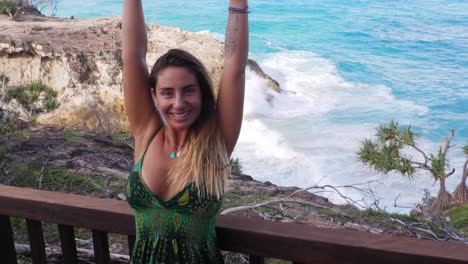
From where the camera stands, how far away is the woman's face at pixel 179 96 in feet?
4.73

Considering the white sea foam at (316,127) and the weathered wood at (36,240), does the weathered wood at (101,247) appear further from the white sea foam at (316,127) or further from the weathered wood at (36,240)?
the white sea foam at (316,127)

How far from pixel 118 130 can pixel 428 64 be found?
14.0m

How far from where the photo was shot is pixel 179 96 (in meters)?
1.44

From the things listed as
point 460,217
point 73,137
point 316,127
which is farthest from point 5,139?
point 316,127

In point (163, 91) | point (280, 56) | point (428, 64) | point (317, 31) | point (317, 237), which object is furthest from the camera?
point (317, 31)

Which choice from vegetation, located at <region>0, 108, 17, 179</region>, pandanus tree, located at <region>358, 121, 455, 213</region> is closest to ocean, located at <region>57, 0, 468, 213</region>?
pandanus tree, located at <region>358, 121, 455, 213</region>

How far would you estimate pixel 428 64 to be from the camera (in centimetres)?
1997

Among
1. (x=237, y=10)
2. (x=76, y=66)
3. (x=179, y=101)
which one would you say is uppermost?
(x=237, y=10)

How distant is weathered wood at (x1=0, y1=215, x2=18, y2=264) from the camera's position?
70.4 inches

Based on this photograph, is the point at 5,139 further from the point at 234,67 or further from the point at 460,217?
the point at 460,217

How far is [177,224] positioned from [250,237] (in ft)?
0.63

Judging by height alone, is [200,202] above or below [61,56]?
above

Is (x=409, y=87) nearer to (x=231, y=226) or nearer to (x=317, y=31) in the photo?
(x=317, y=31)

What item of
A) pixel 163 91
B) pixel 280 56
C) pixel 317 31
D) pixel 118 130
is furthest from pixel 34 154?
pixel 317 31
